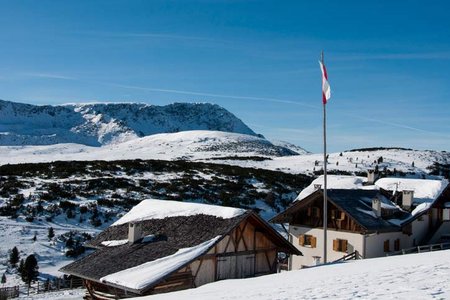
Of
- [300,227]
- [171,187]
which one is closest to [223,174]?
[171,187]

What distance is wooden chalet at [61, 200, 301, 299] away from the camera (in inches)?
769

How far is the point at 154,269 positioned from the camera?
747 inches

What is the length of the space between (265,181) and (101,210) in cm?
2752

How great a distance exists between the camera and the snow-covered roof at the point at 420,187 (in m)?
35.0

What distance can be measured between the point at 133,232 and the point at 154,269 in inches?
176

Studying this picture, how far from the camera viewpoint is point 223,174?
67000mm

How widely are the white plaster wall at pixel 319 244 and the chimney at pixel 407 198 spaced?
18.3ft

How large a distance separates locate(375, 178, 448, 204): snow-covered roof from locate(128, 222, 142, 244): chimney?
21.4m

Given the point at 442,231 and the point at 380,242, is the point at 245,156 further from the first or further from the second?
the point at 380,242

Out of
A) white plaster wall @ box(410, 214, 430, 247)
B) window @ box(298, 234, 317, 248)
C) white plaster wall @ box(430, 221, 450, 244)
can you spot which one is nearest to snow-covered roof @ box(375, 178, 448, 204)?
white plaster wall @ box(410, 214, 430, 247)

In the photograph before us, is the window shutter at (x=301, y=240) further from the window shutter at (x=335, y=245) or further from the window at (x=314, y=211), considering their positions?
the window shutter at (x=335, y=245)

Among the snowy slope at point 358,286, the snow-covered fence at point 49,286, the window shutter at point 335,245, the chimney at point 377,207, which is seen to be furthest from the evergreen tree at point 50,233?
the snowy slope at point 358,286

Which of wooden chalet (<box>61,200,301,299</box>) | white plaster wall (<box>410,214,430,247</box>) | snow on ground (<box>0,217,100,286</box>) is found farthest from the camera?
white plaster wall (<box>410,214,430,247</box>)

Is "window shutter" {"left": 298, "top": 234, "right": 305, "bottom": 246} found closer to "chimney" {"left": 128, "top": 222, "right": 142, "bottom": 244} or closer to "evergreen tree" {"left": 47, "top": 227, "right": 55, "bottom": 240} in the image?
"chimney" {"left": 128, "top": 222, "right": 142, "bottom": 244}
